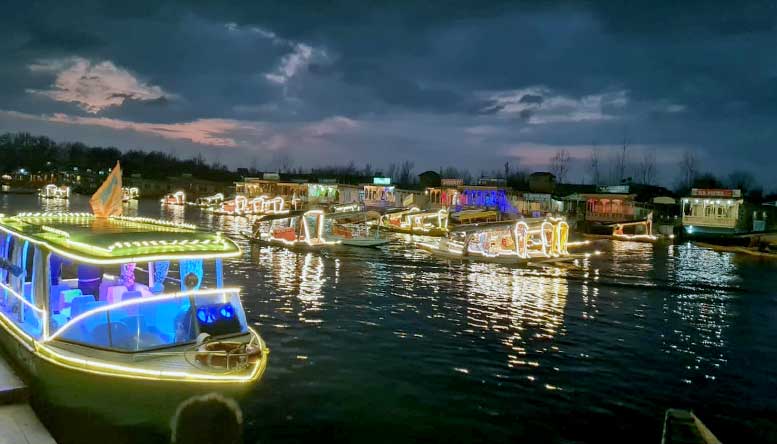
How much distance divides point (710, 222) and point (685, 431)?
194ft

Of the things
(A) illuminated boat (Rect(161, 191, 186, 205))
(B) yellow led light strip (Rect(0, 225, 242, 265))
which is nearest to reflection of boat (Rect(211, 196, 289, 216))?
(A) illuminated boat (Rect(161, 191, 186, 205))

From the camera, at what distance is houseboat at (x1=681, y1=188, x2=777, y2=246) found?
5781cm

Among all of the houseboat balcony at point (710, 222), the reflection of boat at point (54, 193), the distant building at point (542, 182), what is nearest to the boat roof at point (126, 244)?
the houseboat balcony at point (710, 222)

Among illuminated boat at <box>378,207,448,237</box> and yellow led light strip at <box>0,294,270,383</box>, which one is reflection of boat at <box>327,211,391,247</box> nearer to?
illuminated boat at <box>378,207,448,237</box>

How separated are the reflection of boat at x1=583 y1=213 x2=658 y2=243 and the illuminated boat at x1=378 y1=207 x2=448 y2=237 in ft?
47.3

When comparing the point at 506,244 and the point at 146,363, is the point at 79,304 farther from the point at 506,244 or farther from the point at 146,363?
the point at 506,244

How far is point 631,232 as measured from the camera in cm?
6053

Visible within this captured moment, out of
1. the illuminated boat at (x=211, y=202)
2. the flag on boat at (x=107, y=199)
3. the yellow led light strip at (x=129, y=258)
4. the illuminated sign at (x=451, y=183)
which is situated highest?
the illuminated sign at (x=451, y=183)

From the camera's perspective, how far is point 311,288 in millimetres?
23547

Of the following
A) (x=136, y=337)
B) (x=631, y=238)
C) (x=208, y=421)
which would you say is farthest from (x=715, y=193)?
(x=136, y=337)

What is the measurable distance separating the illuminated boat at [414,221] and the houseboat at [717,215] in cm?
2492

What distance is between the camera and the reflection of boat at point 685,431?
7504 mm

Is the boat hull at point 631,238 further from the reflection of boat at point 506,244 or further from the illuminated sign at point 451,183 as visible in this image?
the illuminated sign at point 451,183

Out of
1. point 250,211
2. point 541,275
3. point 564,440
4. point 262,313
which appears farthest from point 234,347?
point 250,211
